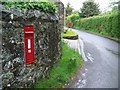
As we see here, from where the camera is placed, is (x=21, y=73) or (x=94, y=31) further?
(x=94, y=31)

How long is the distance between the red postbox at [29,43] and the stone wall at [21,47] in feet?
0.47

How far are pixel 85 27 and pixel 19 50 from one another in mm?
28695

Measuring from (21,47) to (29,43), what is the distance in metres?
0.39

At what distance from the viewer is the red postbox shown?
7.10 metres

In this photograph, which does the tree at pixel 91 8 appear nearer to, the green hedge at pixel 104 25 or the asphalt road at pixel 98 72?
the green hedge at pixel 104 25

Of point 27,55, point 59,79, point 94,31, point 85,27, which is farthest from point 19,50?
point 85,27

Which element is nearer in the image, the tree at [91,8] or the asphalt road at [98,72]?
the asphalt road at [98,72]

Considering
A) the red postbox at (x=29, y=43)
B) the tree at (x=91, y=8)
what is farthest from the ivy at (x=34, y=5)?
the tree at (x=91, y=8)

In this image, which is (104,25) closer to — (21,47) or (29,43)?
(29,43)

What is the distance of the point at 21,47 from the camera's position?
6941 millimetres

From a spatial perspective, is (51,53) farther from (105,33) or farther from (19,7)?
(105,33)

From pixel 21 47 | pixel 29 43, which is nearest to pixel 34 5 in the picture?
pixel 29 43

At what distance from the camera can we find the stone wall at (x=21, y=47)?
628 centimetres

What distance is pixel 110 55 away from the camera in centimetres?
1391
